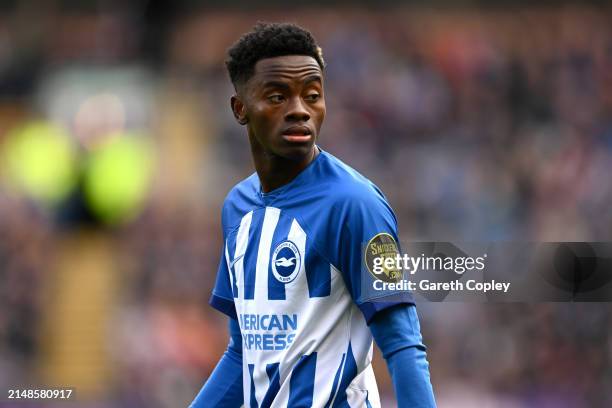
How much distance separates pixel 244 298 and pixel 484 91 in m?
8.44

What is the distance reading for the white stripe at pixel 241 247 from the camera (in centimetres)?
347

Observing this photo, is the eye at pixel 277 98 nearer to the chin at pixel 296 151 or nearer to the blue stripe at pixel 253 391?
the chin at pixel 296 151

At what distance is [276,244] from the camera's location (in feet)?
10.9

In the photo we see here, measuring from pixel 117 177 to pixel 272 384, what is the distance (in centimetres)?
934

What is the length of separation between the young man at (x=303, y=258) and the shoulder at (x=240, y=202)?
0.18 ft

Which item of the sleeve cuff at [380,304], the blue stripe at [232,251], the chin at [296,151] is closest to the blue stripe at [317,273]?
the sleeve cuff at [380,304]

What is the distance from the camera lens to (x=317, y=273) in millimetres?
3213

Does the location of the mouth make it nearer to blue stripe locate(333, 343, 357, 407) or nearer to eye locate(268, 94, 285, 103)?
eye locate(268, 94, 285, 103)

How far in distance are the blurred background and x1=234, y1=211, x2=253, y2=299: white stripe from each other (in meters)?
6.13

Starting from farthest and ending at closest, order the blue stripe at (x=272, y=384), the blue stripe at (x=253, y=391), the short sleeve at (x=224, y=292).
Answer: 1. the short sleeve at (x=224, y=292)
2. the blue stripe at (x=253, y=391)
3. the blue stripe at (x=272, y=384)

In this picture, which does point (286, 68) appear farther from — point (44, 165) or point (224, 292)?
point (44, 165)

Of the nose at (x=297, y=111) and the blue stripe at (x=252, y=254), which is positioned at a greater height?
the nose at (x=297, y=111)

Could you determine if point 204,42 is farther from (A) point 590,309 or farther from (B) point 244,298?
(B) point 244,298

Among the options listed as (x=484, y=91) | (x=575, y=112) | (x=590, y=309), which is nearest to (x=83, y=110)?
(x=484, y=91)
